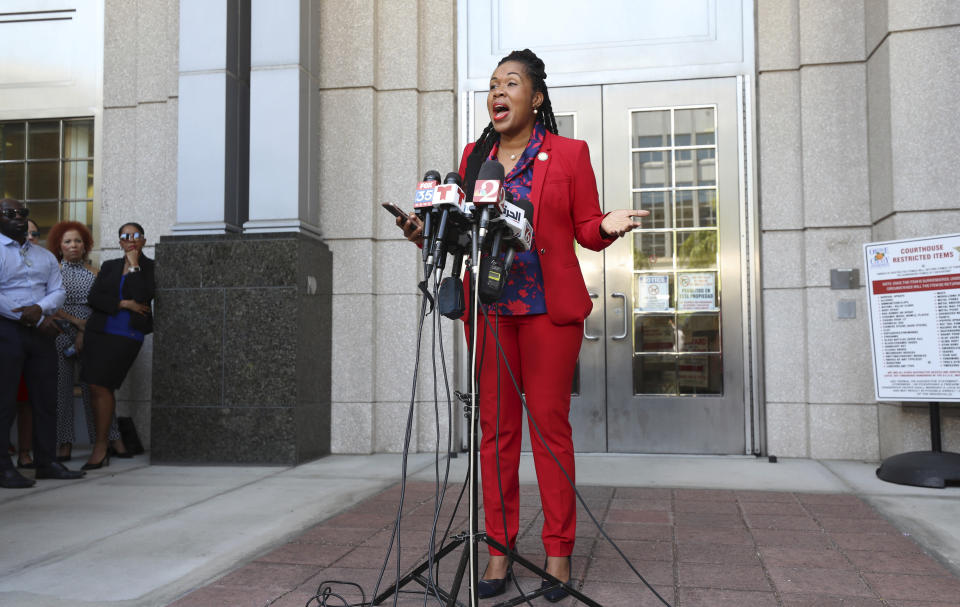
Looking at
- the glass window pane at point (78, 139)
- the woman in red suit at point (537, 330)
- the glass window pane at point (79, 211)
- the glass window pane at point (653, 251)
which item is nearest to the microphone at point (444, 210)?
the woman in red suit at point (537, 330)

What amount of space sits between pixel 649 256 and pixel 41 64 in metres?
5.89

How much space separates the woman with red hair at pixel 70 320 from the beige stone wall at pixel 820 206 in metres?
5.36

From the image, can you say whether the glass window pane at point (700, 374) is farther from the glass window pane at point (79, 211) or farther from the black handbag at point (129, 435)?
the glass window pane at point (79, 211)

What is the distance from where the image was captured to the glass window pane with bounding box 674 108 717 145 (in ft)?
20.9

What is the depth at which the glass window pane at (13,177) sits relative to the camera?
740 centimetres

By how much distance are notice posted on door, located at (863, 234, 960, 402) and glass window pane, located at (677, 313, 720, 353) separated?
3.84ft

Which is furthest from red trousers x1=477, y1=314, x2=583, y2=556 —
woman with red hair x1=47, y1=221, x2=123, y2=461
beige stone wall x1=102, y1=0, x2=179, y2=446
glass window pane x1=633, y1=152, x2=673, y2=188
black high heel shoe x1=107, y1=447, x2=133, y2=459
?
beige stone wall x1=102, y1=0, x2=179, y2=446

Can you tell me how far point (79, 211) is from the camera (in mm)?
7285

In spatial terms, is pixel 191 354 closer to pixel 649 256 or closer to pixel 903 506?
pixel 649 256

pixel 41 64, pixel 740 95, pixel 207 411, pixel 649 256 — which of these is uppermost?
pixel 41 64

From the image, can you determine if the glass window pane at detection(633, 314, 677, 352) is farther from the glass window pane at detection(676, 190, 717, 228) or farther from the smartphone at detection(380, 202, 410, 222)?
the smartphone at detection(380, 202, 410, 222)

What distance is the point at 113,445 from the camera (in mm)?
6418

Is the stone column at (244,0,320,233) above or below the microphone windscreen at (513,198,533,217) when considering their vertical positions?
above

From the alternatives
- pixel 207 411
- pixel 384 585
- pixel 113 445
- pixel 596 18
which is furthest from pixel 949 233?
pixel 113 445
